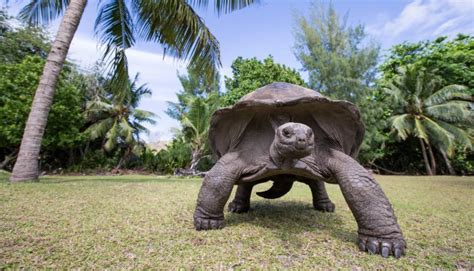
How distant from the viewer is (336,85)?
51.3 feet

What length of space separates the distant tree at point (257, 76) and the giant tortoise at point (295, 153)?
37.6ft

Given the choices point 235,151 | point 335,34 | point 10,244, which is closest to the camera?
point 10,244

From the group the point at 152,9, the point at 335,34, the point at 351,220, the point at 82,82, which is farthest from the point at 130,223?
the point at 335,34

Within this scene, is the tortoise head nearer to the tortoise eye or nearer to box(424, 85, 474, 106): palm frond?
the tortoise eye

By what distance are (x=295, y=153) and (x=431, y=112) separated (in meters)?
16.0

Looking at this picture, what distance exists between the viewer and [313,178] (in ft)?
6.52

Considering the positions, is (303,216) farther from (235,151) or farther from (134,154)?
(134,154)

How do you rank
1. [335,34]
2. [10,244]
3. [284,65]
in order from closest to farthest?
[10,244] < [284,65] < [335,34]

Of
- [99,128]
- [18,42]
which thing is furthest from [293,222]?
[18,42]

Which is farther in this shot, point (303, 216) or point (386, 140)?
point (386, 140)

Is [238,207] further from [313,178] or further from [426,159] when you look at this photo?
[426,159]

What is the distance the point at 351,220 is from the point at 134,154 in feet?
52.0

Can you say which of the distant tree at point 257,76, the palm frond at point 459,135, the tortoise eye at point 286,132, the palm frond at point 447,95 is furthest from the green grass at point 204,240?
the palm frond at point 447,95

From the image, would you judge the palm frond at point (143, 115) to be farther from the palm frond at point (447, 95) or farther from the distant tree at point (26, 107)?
the palm frond at point (447, 95)
